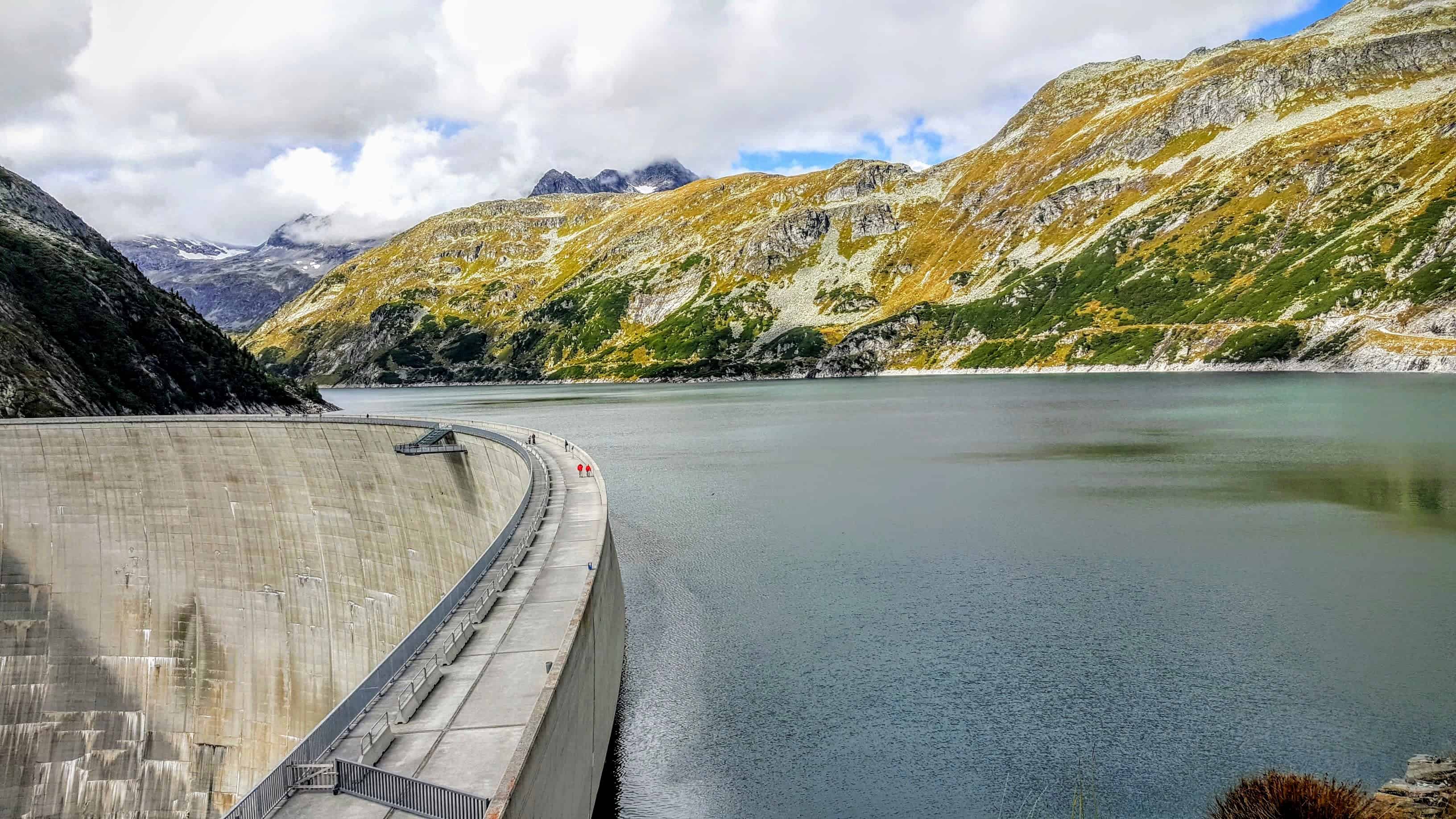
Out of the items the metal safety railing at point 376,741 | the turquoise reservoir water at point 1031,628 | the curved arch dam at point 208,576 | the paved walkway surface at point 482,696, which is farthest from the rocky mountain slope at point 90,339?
the metal safety railing at point 376,741

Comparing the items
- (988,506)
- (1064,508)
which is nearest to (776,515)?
(988,506)

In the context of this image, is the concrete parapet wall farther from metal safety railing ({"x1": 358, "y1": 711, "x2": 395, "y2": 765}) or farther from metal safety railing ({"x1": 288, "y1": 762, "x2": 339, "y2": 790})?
metal safety railing ({"x1": 288, "y1": 762, "x2": 339, "y2": 790})

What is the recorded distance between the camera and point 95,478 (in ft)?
155

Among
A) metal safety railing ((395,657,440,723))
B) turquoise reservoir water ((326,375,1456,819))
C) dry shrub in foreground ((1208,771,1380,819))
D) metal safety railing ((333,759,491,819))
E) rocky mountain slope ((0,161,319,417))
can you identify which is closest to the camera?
metal safety railing ((333,759,491,819))

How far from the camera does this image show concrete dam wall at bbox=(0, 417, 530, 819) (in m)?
41.6

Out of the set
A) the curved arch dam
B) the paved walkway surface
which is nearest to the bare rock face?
the paved walkway surface

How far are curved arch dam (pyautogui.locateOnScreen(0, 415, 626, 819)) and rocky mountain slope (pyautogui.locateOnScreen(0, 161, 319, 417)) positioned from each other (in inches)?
1070

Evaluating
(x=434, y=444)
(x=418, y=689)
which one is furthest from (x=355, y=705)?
(x=434, y=444)

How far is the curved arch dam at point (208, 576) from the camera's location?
135 feet

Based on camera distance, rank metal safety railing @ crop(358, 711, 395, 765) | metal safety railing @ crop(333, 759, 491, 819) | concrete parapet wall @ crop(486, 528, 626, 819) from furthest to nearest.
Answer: metal safety railing @ crop(358, 711, 395, 765), concrete parapet wall @ crop(486, 528, 626, 819), metal safety railing @ crop(333, 759, 491, 819)

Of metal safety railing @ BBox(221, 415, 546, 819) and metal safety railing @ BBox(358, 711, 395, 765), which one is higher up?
metal safety railing @ BBox(221, 415, 546, 819)

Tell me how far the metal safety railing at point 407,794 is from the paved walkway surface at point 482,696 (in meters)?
0.15

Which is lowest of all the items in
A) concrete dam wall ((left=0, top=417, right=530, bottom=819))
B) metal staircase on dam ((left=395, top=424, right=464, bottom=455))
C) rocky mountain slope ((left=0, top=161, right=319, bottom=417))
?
concrete dam wall ((left=0, top=417, right=530, bottom=819))

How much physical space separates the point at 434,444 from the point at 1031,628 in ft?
105
